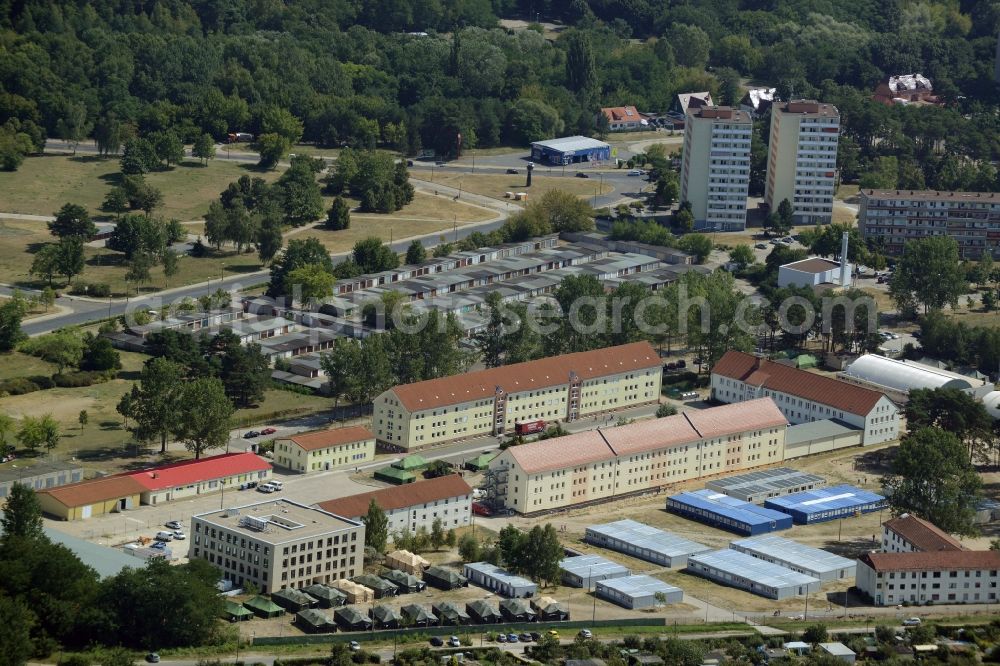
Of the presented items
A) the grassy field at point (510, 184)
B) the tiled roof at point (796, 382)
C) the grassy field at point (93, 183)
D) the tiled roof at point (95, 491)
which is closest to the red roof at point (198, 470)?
the tiled roof at point (95, 491)

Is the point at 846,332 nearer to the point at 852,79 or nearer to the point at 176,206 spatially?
the point at 176,206

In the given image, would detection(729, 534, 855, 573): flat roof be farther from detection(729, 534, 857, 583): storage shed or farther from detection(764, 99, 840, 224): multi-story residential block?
detection(764, 99, 840, 224): multi-story residential block

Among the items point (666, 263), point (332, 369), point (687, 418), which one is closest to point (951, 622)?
point (687, 418)

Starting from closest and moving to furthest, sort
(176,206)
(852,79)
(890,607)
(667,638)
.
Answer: (667,638), (890,607), (176,206), (852,79)

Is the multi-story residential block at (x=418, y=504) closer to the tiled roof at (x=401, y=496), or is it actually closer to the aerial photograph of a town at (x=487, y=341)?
the tiled roof at (x=401, y=496)

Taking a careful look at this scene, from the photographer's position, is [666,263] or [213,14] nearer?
[666,263]

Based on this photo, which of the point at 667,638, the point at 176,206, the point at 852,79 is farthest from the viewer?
the point at 852,79

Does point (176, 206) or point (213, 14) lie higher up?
point (213, 14)
